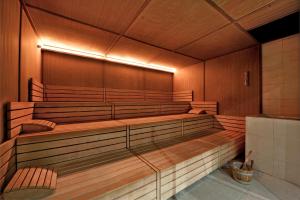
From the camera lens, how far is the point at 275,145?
2.42m

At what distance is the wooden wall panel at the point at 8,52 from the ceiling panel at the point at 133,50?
1787 millimetres

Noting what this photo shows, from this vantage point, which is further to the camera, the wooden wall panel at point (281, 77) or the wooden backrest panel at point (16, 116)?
the wooden wall panel at point (281, 77)

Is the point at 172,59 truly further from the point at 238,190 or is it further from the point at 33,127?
the point at 33,127

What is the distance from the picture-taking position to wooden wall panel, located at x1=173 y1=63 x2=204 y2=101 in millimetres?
4727

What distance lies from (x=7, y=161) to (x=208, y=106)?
459 cm

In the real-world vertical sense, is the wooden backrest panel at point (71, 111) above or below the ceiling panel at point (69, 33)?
below

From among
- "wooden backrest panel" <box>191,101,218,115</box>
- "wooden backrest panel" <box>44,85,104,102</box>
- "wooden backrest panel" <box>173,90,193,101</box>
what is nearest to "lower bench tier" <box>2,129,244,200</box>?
"wooden backrest panel" <box>191,101,218,115</box>

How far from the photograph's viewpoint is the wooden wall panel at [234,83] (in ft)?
11.1

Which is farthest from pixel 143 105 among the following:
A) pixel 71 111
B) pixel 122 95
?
pixel 71 111

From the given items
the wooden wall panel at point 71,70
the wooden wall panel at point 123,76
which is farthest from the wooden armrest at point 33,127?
the wooden wall panel at point 123,76

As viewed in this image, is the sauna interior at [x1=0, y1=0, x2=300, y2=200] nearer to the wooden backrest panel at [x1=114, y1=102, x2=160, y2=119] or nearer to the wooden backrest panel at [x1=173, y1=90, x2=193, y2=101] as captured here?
the wooden backrest panel at [x1=114, y1=102, x2=160, y2=119]

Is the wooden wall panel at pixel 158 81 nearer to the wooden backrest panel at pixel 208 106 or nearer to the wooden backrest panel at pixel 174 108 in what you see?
the wooden backrest panel at pixel 174 108

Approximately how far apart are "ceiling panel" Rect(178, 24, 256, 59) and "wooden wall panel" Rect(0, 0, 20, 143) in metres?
3.29

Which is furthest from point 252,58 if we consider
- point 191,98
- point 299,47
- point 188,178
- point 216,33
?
point 188,178
